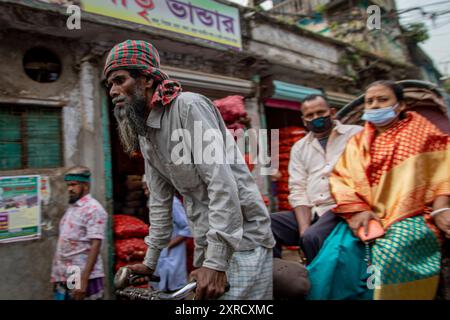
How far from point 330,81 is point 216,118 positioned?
273 inches

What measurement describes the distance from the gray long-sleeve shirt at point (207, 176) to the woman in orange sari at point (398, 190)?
29.1 inches

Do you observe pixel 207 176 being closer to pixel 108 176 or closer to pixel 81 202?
pixel 81 202

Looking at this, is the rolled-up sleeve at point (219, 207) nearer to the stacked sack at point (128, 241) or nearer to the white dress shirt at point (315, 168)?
the white dress shirt at point (315, 168)

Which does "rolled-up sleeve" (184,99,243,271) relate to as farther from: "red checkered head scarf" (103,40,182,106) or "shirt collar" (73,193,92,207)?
"shirt collar" (73,193,92,207)

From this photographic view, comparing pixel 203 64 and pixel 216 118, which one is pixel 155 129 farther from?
pixel 203 64

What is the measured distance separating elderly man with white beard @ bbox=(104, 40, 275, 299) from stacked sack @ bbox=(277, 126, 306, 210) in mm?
5784

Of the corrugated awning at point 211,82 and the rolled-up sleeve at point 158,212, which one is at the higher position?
the corrugated awning at point 211,82

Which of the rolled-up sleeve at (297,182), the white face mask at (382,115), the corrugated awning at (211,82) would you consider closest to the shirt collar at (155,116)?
the white face mask at (382,115)

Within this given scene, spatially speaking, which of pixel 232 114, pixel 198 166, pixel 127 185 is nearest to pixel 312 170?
pixel 232 114

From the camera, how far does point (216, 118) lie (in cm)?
163

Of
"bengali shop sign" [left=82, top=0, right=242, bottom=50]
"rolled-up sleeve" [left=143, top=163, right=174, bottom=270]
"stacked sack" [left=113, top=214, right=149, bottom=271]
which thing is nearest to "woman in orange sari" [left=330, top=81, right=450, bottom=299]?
"rolled-up sleeve" [left=143, top=163, right=174, bottom=270]

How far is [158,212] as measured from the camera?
188cm

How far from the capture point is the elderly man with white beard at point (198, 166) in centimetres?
138

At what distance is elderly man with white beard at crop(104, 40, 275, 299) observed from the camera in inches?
54.5
